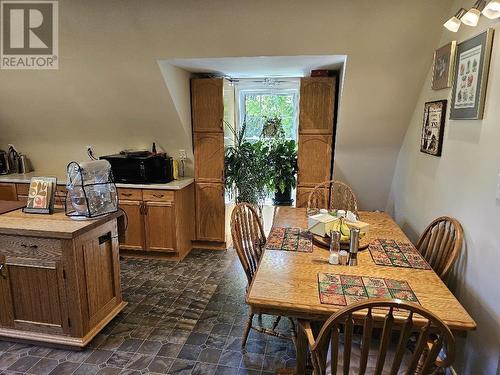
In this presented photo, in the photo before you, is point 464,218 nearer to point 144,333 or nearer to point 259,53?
point 259,53

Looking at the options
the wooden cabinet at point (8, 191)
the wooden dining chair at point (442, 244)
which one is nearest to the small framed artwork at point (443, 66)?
the wooden dining chair at point (442, 244)

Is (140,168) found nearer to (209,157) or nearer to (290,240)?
(209,157)

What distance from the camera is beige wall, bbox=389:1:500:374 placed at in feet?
5.25

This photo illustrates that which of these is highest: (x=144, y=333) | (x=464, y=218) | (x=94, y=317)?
(x=464, y=218)

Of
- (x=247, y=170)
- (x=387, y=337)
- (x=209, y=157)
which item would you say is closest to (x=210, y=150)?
(x=209, y=157)

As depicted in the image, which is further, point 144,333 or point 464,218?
point 144,333

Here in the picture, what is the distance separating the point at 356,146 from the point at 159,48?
2.03 meters

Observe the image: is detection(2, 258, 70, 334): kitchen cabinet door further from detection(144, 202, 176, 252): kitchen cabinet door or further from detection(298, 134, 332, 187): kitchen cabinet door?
detection(298, 134, 332, 187): kitchen cabinet door

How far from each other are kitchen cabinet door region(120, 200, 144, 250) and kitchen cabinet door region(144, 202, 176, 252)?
0.23 feet

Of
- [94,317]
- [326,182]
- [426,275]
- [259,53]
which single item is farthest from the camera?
[326,182]

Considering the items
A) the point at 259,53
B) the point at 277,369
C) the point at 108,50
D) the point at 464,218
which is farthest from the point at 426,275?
the point at 108,50

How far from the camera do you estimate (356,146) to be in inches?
132

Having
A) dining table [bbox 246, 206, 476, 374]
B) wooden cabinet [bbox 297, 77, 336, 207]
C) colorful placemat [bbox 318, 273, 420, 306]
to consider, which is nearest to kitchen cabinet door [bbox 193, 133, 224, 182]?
wooden cabinet [bbox 297, 77, 336, 207]

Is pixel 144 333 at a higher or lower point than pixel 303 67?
lower
